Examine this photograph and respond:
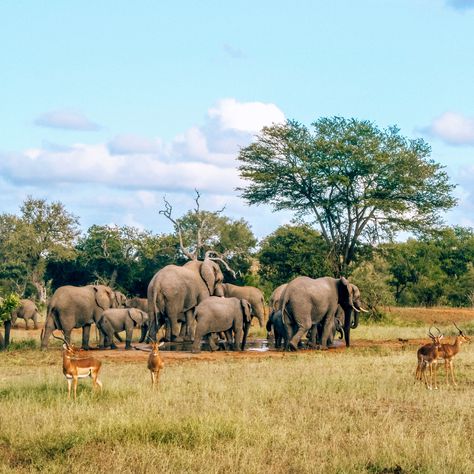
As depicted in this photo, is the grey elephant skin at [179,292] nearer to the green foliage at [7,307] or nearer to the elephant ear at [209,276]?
the elephant ear at [209,276]

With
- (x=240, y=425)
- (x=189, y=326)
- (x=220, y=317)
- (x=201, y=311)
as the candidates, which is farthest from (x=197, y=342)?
(x=240, y=425)

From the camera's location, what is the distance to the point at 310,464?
10.2 m

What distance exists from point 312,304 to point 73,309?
666 centimetres

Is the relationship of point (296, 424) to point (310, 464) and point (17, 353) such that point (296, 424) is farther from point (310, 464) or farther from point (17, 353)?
point (17, 353)

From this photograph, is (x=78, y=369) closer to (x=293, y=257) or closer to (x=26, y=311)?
(x=26, y=311)

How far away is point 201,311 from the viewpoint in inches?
961

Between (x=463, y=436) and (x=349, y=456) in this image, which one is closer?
(x=349, y=456)

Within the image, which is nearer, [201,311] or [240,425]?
[240,425]

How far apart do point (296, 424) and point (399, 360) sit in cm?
909

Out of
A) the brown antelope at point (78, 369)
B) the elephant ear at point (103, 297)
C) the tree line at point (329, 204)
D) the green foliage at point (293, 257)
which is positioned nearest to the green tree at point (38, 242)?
the tree line at point (329, 204)

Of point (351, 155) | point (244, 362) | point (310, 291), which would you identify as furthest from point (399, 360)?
point (351, 155)

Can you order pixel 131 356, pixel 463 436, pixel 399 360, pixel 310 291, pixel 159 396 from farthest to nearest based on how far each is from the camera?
pixel 310 291 → pixel 131 356 → pixel 399 360 → pixel 159 396 → pixel 463 436

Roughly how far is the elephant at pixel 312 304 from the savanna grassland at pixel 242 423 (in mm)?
6842

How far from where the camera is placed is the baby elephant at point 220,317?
24.3 meters
